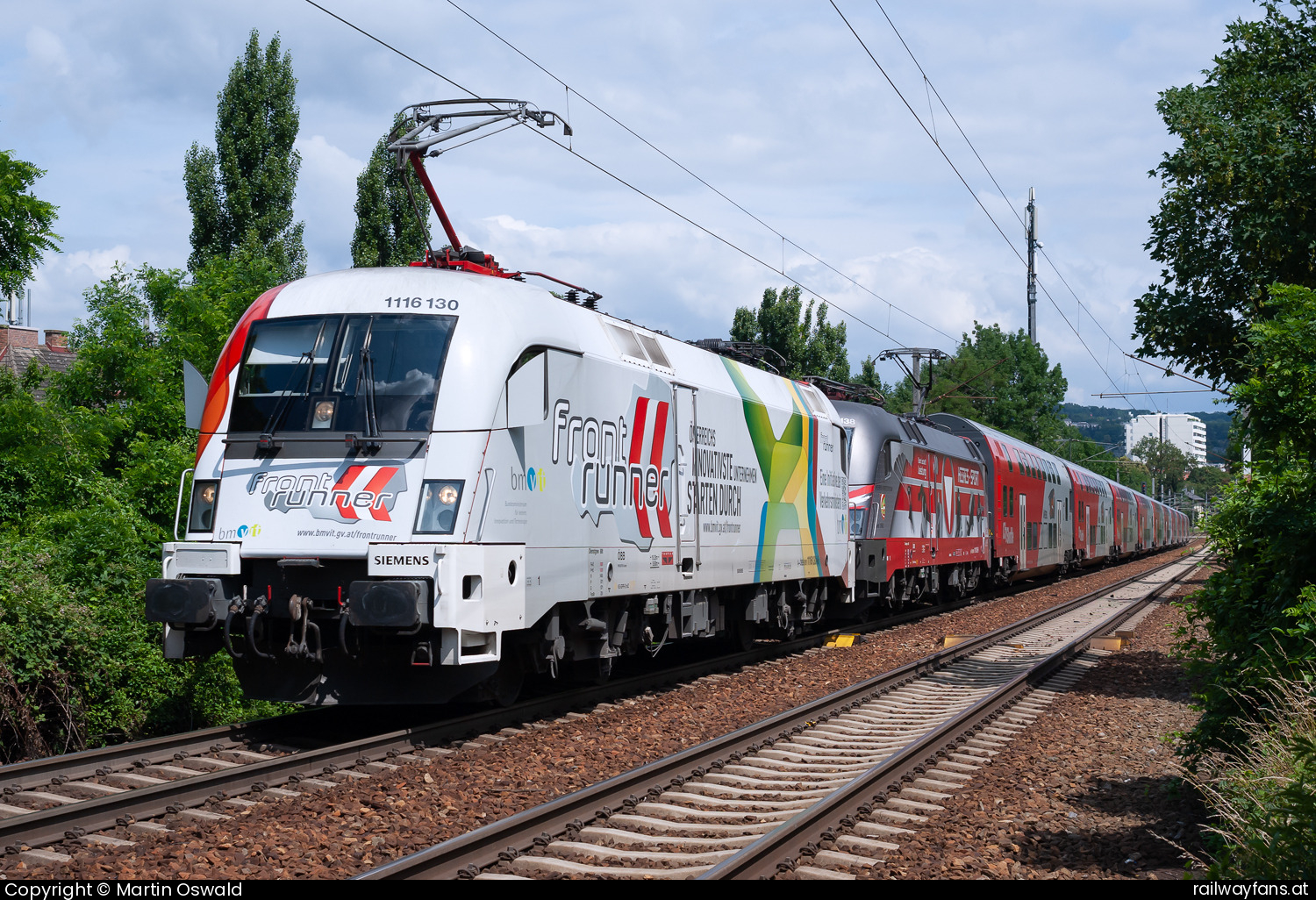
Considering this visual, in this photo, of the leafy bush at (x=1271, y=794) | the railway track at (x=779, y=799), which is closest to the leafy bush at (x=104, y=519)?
the railway track at (x=779, y=799)

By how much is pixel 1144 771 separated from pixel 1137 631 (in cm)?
1198

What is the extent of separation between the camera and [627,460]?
10711mm

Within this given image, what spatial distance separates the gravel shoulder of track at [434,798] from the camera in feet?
18.5

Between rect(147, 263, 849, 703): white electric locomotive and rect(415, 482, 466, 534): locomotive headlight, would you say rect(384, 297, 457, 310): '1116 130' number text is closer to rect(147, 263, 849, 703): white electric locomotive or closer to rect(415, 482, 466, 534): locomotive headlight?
rect(147, 263, 849, 703): white electric locomotive

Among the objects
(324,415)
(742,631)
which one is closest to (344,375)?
(324,415)

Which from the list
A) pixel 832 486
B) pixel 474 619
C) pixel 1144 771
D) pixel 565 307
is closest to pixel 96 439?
pixel 565 307

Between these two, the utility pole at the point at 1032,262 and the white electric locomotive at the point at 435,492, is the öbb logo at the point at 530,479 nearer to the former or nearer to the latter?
the white electric locomotive at the point at 435,492

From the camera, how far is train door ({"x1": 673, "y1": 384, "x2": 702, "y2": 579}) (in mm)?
11734

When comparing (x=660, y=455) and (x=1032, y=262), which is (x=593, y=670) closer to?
(x=660, y=455)

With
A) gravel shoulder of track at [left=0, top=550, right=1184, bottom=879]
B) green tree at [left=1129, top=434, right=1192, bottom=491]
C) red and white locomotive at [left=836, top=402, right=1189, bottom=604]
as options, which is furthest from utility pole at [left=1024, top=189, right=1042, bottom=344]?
green tree at [left=1129, top=434, right=1192, bottom=491]

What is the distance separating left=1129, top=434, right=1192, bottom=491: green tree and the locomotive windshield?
441ft

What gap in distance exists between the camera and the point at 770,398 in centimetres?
1467

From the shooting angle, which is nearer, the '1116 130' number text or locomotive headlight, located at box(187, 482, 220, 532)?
locomotive headlight, located at box(187, 482, 220, 532)

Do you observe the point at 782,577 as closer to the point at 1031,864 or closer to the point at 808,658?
the point at 808,658
